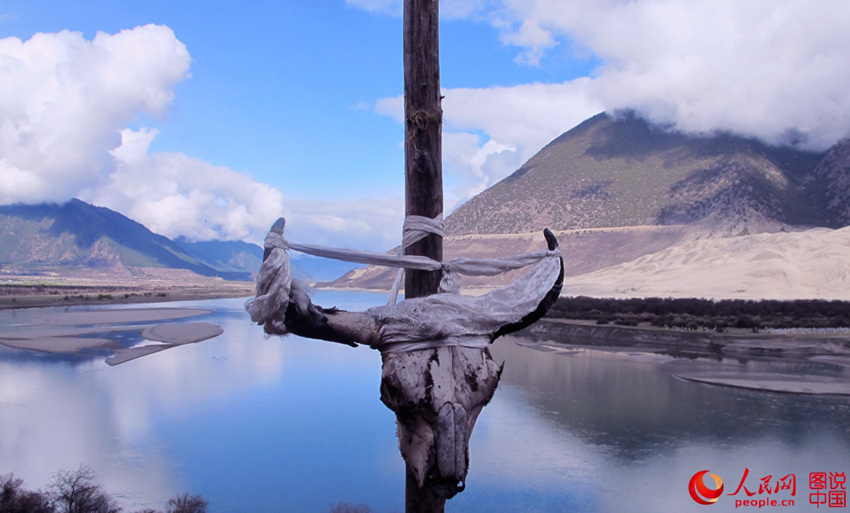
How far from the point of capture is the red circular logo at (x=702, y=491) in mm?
8195

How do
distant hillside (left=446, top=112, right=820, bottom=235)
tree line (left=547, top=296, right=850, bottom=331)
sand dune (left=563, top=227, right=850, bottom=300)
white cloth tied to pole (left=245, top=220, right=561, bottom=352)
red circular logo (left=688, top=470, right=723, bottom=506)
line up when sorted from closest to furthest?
white cloth tied to pole (left=245, top=220, right=561, bottom=352) < red circular logo (left=688, top=470, right=723, bottom=506) < tree line (left=547, top=296, right=850, bottom=331) < sand dune (left=563, top=227, right=850, bottom=300) < distant hillside (left=446, top=112, right=820, bottom=235)

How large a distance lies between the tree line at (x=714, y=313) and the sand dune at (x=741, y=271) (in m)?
5.33

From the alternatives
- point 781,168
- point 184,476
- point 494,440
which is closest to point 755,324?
point 494,440

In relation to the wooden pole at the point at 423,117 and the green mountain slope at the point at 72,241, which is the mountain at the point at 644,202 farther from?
the green mountain slope at the point at 72,241

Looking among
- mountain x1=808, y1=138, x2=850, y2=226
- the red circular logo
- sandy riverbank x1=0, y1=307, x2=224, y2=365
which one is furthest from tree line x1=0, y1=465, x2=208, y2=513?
mountain x1=808, y1=138, x2=850, y2=226

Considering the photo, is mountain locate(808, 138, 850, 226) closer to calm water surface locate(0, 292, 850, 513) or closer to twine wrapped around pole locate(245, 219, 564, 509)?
calm water surface locate(0, 292, 850, 513)

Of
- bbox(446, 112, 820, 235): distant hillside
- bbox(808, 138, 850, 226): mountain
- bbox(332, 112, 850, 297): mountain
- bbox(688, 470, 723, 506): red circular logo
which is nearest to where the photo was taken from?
bbox(688, 470, 723, 506): red circular logo

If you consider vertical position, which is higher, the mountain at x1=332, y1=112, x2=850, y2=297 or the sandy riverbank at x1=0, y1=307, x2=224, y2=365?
the mountain at x1=332, y1=112, x2=850, y2=297

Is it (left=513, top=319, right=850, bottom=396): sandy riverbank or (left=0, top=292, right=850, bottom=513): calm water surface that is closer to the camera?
(left=0, top=292, right=850, bottom=513): calm water surface

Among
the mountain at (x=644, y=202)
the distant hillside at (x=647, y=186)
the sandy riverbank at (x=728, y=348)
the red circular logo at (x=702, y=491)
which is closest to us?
the red circular logo at (x=702, y=491)

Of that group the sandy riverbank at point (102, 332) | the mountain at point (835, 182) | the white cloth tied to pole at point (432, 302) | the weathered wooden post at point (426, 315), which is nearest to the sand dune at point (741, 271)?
the mountain at point (835, 182)

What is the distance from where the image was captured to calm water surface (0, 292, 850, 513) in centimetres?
852

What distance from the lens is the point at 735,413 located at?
11.7m

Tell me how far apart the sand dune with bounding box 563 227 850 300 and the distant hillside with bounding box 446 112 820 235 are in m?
10.6
